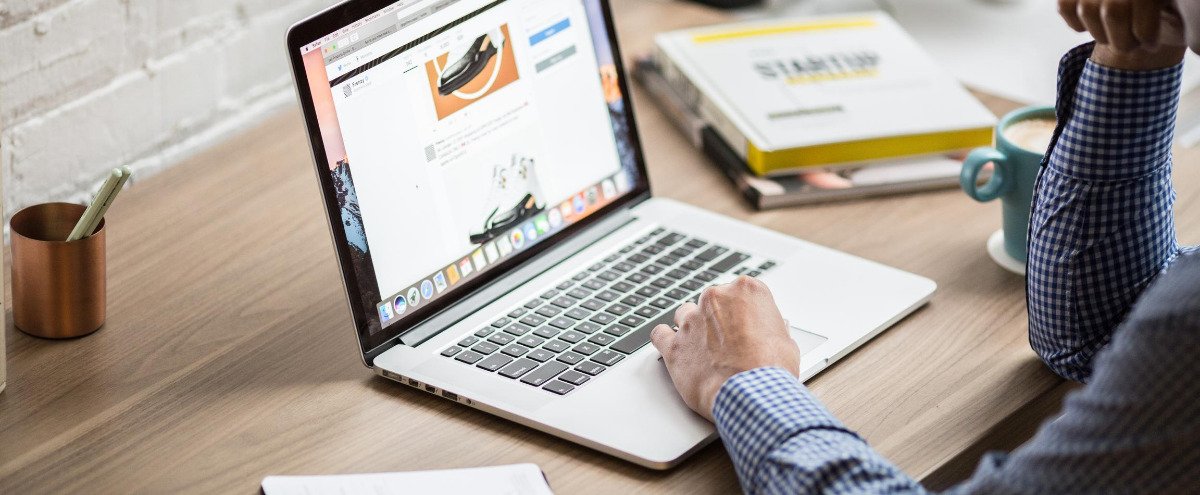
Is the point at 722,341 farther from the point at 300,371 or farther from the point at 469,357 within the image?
the point at 300,371

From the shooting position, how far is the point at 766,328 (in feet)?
3.25

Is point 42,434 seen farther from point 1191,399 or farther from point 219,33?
point 1191,399

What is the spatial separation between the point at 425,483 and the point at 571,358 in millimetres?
A: 182

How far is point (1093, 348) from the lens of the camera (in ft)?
3.34

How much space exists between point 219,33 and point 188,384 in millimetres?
621

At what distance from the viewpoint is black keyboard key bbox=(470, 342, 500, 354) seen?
104 cm

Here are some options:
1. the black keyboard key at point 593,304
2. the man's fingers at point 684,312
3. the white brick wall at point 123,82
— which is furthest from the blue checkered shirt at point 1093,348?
the white brick wall at point 123,82

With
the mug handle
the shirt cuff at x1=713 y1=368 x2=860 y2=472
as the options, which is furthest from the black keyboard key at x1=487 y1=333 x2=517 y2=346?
the mug handle

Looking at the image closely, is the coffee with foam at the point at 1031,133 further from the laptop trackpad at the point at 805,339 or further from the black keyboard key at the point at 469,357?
the black keyboard key at the point at 469,357

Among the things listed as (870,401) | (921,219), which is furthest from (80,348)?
(921,219)

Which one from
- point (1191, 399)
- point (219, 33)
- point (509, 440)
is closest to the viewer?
point (1191, 399)

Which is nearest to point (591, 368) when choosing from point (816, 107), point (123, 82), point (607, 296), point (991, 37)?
point (607, 296)

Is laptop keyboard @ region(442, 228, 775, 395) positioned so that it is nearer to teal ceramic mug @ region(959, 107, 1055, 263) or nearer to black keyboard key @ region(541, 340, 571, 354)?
black keyboard key @ region(541, 340, 571, 354)

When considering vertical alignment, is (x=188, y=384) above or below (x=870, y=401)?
above
